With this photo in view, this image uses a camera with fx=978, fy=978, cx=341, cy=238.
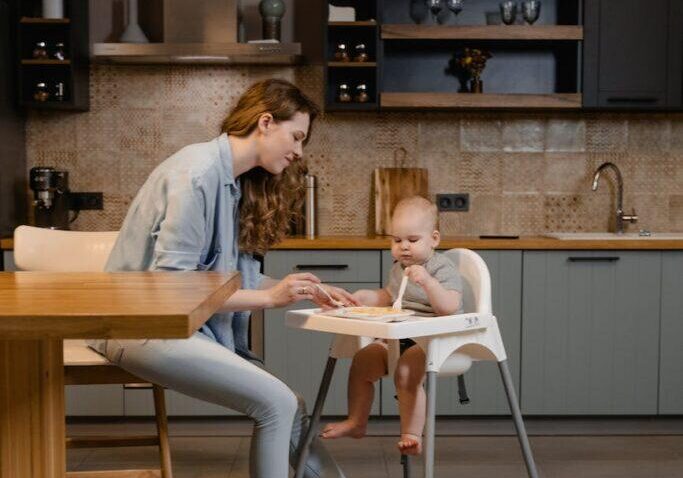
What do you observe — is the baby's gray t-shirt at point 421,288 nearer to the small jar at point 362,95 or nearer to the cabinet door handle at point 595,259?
the cabinet door handle at point 595,259

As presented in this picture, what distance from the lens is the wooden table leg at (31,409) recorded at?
5.52 feet

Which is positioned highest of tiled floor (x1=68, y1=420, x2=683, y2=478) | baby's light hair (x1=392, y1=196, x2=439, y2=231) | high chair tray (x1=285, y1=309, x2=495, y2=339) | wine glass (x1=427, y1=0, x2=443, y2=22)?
wine glass (x1=427, y1=0, x2=443, y2=22)

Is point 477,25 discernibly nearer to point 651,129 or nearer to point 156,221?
point 651,129

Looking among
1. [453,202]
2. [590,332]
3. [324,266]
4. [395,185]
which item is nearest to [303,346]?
[324,266]

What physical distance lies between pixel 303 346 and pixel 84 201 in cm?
125

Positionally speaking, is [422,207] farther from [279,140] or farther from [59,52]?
[59,52]

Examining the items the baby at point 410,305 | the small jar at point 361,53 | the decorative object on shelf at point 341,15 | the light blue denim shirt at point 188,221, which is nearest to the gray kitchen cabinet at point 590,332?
the small jar at point 361,53

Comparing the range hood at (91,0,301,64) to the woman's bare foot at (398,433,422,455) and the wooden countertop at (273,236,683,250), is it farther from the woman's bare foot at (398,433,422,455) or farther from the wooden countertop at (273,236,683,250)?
the woman's bare foot at (398,433,422,455)

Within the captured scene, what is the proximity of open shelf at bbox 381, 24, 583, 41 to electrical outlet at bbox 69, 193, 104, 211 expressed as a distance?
147 centimetres

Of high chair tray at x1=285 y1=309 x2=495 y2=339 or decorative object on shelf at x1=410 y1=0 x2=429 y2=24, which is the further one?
decorative object on shelf at x1=410 y1=0 x2=429 y2=24

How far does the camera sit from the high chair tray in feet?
7.06

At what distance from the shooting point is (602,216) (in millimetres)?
4422

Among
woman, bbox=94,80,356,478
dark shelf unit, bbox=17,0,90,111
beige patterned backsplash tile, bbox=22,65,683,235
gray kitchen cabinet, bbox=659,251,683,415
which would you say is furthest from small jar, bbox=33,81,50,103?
gray kitchen cabinet, bbox=659,251,683,415

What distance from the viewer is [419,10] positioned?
419 cm
